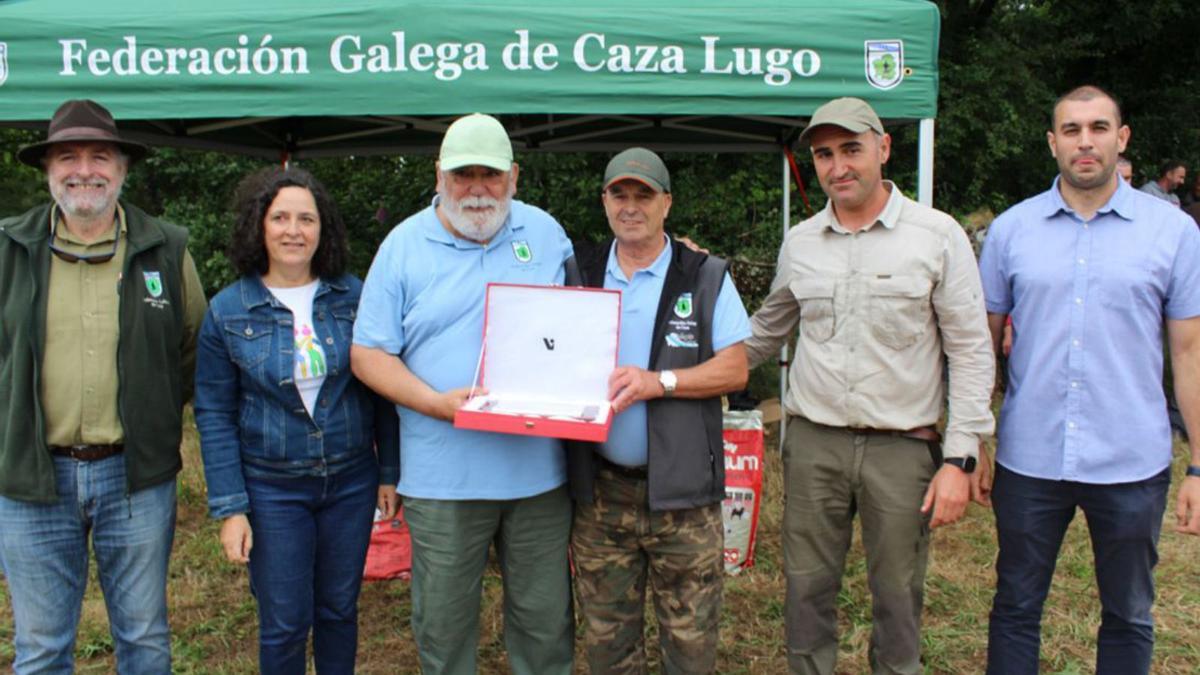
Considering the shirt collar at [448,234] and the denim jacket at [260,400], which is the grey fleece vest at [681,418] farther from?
the denim jacket at [260,400]

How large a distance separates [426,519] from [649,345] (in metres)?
0.82

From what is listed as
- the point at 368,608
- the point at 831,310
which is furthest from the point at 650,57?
the point at 368,608

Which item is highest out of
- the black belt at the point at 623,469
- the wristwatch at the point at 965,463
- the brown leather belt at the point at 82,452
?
the brown leather belt at the point at 82,452

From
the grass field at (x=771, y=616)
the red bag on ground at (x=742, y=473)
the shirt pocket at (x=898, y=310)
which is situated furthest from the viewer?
the red bag on ground at (x=742, y=473)

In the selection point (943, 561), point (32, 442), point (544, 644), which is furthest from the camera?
point (943, 561)

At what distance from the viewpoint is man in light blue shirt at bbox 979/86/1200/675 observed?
2586 millimetres

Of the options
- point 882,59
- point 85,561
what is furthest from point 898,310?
point 85,561

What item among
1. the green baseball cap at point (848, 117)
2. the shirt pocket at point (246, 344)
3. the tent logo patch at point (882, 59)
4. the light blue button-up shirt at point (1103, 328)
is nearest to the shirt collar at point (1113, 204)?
the light blue button-up shirt at point (1103, 328)

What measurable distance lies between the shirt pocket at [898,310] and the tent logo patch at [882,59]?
1.09 metres

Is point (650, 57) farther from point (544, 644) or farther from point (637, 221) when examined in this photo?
point (544, 644)

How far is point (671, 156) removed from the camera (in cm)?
942

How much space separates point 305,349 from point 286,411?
0.60 feet

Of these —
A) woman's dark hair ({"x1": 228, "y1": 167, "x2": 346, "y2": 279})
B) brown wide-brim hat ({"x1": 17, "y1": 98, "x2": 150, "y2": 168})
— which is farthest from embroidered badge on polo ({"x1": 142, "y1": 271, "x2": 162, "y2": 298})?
brown wide-brim hat ({"x1": 17, "y1": 98, "x2": 150, "y2": 168})

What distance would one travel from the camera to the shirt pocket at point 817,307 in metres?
2.75
